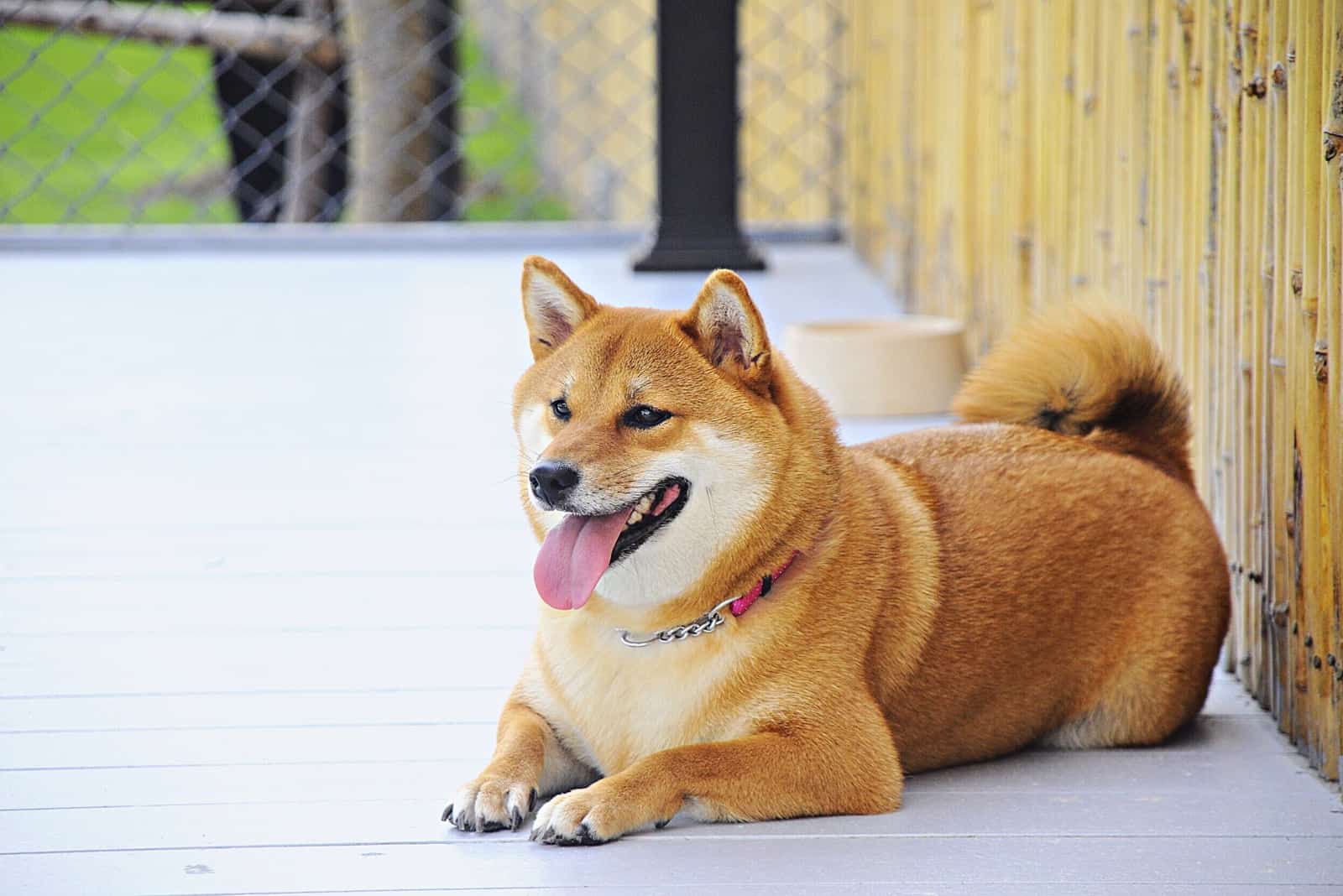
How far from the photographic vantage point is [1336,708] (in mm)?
1684

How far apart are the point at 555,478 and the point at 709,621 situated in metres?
0.23

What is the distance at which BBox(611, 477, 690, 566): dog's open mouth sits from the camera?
1.65 m

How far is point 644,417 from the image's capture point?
5.52 ft

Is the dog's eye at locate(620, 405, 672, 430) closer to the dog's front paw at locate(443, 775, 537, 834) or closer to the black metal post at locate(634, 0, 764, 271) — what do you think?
the dog's front paw at locate(443, 775, 537, 834)

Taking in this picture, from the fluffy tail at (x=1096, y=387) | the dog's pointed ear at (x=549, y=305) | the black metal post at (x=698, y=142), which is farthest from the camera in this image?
the black metal post at (x=698, y=142)

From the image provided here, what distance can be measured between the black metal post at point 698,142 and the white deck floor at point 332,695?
1.13m

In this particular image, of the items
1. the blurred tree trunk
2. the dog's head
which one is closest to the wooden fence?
the dog's head

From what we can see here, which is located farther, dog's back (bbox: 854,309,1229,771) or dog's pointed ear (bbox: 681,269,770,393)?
dog's back (bbox: 854,309,1229,771)

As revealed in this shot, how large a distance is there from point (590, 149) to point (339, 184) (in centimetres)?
123

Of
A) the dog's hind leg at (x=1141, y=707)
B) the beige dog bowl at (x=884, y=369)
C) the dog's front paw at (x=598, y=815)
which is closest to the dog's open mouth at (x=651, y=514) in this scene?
the dog's front paw at (x=598, y=815)

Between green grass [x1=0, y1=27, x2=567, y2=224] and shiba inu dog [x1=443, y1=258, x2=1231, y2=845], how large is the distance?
7282 millimetres

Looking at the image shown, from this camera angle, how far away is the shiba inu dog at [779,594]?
1643mm

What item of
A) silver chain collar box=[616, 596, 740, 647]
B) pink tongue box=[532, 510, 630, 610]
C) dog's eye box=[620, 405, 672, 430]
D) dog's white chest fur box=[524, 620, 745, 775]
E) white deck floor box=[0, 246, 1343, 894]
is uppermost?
dog's eye box=[620, 405, 672, 430]

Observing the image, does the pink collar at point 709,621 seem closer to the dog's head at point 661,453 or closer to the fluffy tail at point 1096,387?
the dog's head at point 661,453
